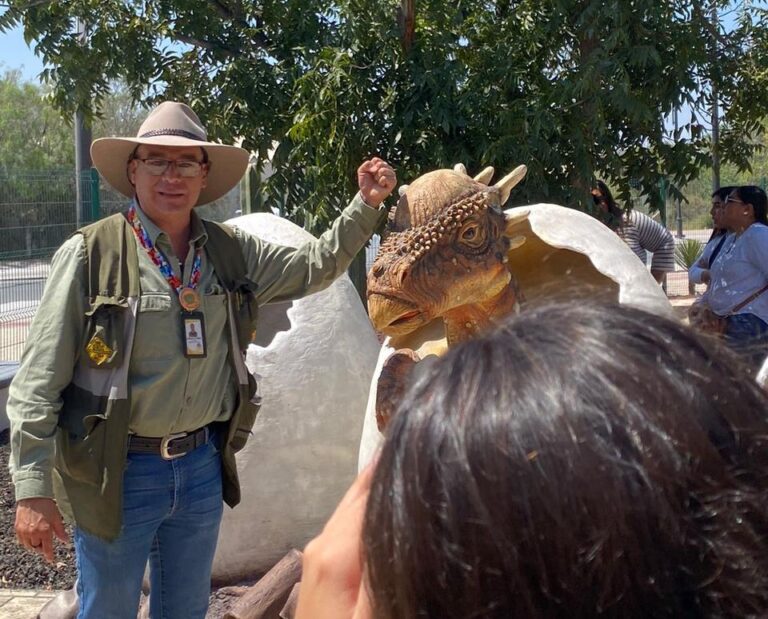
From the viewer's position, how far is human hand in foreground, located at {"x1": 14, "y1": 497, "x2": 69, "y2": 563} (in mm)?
2455

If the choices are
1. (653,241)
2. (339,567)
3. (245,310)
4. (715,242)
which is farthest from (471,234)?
(653,241)

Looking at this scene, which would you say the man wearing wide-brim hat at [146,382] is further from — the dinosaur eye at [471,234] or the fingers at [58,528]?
the dinosaur eye at [471,234]

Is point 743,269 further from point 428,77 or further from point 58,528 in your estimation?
point 58,528

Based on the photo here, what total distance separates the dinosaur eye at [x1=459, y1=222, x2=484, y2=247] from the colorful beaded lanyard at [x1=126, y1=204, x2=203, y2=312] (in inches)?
31.1

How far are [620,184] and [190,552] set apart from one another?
4824mm

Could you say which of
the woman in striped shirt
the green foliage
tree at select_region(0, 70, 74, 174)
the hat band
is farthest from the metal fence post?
tree at select_region(0, 70, 74, 174)

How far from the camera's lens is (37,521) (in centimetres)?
246

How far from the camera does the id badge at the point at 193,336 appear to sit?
259 cm

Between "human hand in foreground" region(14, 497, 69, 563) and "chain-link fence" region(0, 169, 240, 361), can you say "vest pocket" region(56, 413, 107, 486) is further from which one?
"chain-link fence" region(0, 169, 240, 361)

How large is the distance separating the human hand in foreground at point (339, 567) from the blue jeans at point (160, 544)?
1.85m

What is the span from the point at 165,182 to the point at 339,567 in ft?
6.87

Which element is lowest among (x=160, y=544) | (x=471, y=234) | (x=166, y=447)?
(x=160, y=544)

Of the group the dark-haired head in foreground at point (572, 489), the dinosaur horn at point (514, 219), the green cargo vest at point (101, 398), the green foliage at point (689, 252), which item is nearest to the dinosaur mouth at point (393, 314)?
the dinosaur horn at point (514, 219)

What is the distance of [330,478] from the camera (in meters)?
4.13
